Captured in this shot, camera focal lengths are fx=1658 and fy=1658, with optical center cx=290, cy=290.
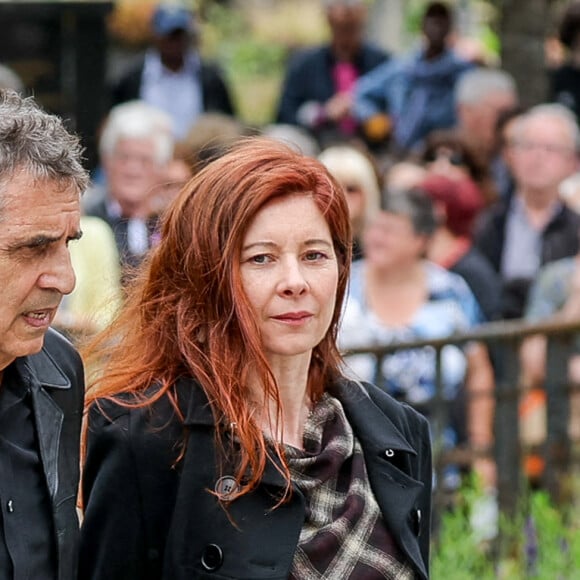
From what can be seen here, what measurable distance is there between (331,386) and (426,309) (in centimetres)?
323

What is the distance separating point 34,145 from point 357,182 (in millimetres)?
4969

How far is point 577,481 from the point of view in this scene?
7000 millimetres

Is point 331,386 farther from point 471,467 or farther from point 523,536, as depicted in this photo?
point 471,467

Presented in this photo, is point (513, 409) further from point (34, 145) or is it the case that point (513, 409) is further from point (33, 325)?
point (34, 145)

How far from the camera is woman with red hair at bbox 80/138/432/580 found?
135 inches

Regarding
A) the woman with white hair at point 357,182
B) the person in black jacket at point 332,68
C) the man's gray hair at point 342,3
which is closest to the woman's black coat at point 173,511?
the woman with white hair at point 357,182

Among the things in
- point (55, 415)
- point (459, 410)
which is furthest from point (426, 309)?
point (55, 415)

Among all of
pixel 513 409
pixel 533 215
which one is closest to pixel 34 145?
pixel 513 409

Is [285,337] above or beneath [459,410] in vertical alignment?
above

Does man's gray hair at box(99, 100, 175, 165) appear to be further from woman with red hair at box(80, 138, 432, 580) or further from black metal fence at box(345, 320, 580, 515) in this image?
woman with red hair at box(80, 138, 432, 580)

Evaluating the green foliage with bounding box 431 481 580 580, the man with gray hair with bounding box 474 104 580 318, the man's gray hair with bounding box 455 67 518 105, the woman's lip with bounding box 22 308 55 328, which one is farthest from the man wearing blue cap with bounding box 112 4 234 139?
the woman's lip with bounding box 22 308 55 328

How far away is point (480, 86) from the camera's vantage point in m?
10.3

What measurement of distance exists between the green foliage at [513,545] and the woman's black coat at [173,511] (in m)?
2.29

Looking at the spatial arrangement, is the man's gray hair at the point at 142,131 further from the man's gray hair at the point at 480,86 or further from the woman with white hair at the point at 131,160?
the man's gray hair at the point at 480,86
